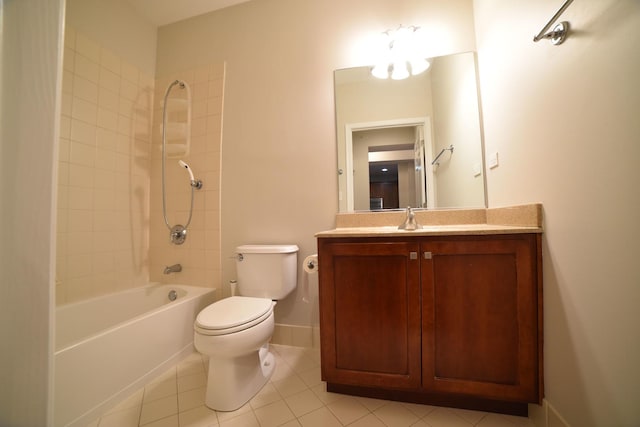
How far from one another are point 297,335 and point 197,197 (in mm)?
1291

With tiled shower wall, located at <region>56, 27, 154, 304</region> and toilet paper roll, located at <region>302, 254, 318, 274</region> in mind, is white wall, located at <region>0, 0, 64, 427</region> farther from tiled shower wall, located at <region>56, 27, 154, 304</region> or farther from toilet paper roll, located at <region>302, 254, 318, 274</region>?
tiled shower wall, located at <region>56, 27, 154, 304</region>

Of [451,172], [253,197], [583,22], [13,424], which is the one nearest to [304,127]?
[253,197]

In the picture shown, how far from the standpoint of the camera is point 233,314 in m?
1.03

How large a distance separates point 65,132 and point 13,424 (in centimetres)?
163

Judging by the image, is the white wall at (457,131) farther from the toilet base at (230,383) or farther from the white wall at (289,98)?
the toilet base at (230,383)

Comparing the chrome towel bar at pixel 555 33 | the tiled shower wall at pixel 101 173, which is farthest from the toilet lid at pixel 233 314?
the chrome towel bar at pixel 555 33

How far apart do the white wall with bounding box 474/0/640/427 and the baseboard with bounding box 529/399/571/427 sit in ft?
0.09

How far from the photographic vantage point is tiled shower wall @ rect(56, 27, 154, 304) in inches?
52.1

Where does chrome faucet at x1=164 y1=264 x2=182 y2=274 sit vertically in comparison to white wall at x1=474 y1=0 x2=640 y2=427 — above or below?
below

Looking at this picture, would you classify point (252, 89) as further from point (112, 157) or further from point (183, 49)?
point (112, 157)

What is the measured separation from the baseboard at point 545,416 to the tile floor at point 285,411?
1.5 inches

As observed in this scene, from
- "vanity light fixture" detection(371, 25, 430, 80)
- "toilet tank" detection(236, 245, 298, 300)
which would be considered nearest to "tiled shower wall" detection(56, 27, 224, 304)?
"toilet tank" detection(236, 245, 298, 300)

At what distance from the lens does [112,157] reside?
1531 mm

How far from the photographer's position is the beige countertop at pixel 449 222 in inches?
33.5
